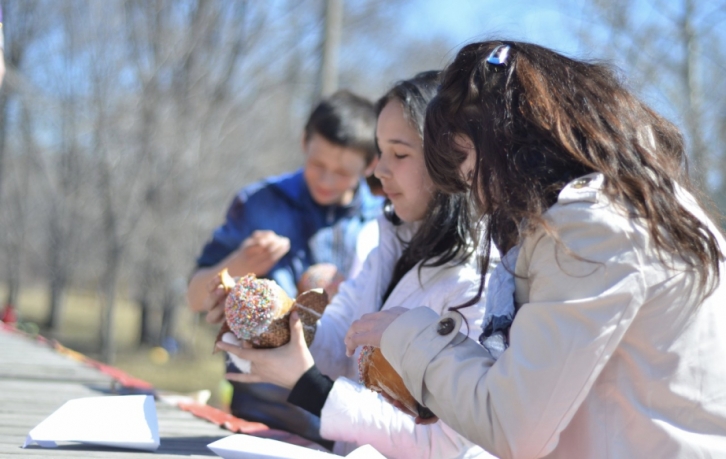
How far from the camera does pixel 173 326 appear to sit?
1339 centimetres

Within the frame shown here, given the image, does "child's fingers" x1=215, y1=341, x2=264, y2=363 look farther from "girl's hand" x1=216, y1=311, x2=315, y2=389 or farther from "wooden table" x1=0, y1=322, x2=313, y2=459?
"wooden table" x1=0, y1=322, x2=313, y2=459

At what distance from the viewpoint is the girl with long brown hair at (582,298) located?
1585 mm

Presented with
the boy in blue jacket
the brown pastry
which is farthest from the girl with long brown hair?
the boy in blue jacket

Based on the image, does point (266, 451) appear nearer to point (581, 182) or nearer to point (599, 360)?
point (599, 360)

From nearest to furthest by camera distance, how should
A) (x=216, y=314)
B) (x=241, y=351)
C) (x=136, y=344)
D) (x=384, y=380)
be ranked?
(x=384, y=380) → (x=241, y=351) → (x=216, y=314) → (x=136, y=344)

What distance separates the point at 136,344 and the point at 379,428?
40.9 ft

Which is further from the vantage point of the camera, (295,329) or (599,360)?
(295,329)

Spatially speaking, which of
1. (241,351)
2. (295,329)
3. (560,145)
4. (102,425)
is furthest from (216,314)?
(560,145)

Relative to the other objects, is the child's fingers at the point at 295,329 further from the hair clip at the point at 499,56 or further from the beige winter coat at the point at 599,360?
the hair clip at the point at 499,56

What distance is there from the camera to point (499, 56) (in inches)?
73.1

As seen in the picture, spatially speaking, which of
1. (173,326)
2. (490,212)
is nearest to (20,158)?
(173,326)

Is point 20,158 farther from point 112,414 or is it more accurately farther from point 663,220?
point 663,220

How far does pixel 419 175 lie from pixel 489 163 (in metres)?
0.86

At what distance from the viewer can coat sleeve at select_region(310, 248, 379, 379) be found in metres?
2.86
